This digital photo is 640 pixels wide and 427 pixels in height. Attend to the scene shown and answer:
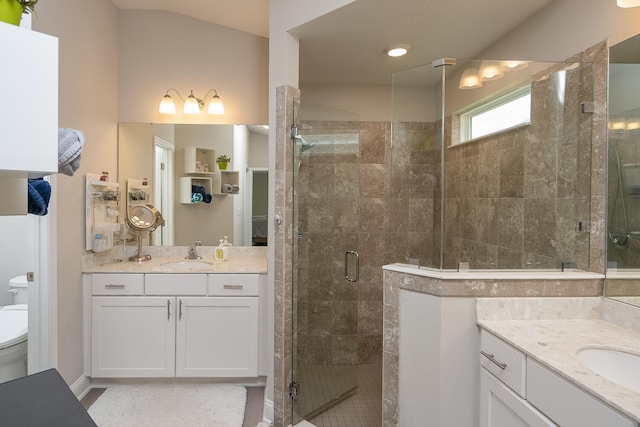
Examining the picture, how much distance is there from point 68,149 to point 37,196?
11.2 inches

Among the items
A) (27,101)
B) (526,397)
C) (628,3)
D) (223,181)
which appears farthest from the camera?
(223,181)

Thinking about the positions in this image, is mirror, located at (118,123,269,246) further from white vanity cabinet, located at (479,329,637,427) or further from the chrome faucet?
white vanity cabinet, located at (479,329,637,427)

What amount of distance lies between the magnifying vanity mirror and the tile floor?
1.74 m

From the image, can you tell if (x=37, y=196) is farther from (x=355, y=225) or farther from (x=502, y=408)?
(x=355, y=225)

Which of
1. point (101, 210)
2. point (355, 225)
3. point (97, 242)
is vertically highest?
point (101, 210)

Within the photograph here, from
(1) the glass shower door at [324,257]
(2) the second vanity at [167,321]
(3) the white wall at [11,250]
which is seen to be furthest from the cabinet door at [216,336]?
(3) the white wall at [11,250]

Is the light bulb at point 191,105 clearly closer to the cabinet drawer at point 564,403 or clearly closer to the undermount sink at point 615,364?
the cabinet drawer at point 564,403

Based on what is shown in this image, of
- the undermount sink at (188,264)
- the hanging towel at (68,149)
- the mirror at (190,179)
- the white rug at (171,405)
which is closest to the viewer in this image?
the hanging towel at (68,149)

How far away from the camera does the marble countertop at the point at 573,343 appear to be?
37.4 inches

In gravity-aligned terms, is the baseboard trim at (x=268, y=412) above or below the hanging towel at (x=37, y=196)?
below

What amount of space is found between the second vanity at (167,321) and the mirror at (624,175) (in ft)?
6.88

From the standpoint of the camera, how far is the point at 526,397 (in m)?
1.24

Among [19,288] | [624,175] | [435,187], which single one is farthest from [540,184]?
[19,288]

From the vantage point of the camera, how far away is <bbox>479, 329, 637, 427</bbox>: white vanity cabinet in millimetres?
990
